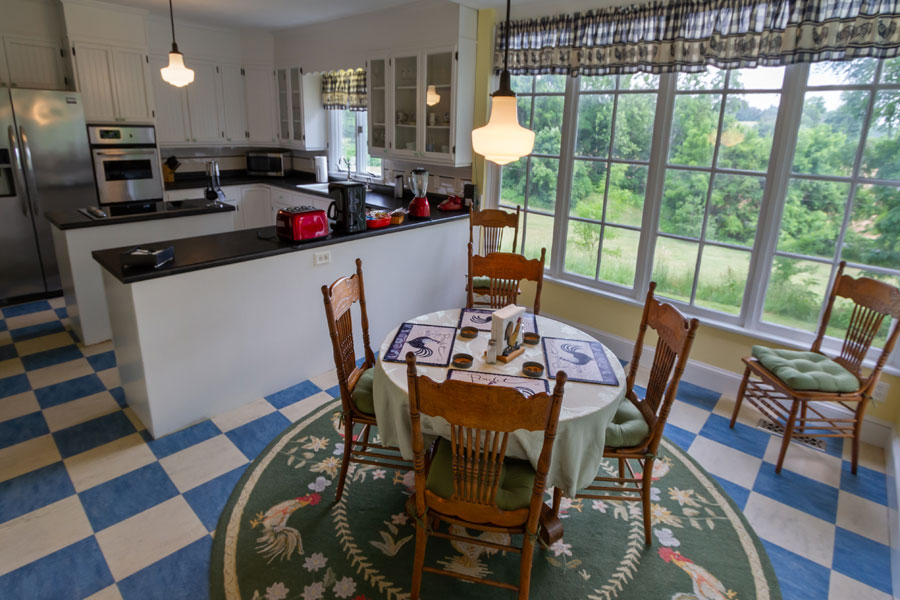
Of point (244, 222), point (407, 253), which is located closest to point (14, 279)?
point (244, 222)

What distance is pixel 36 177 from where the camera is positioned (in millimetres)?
4289

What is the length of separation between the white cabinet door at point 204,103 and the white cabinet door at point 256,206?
79cm

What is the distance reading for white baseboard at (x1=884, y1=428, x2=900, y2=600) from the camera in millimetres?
2016

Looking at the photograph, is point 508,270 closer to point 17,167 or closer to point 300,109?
point 300,109

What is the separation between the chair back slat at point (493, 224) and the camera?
13.1 feet

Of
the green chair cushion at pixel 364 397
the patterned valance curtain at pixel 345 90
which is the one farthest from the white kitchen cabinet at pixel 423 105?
the green chair cushion at pixel 364 397

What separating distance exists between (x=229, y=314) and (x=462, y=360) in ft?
5.05

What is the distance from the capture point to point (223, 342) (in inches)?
115

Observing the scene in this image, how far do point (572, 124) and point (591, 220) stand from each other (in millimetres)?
725

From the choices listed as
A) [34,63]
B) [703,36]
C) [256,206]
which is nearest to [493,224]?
[703,36]

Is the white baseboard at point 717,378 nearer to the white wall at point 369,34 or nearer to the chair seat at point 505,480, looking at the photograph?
the chair seat at point 505,480

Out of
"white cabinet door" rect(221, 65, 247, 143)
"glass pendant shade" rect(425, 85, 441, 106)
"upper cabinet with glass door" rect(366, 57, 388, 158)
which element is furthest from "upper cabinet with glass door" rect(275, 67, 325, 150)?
"glass pendant shade" rect(425, 85, 441, 106)

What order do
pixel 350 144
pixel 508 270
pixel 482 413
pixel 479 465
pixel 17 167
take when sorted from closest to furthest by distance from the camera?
pixel 482 413 < pixel 479 465 < pixel 508 270 < pixel 17 167 < pixel 350 144

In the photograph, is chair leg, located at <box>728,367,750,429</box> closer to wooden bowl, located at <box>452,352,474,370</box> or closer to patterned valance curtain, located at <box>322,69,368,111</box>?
wooden bowl, located at <box>452,352,474,370</box>
